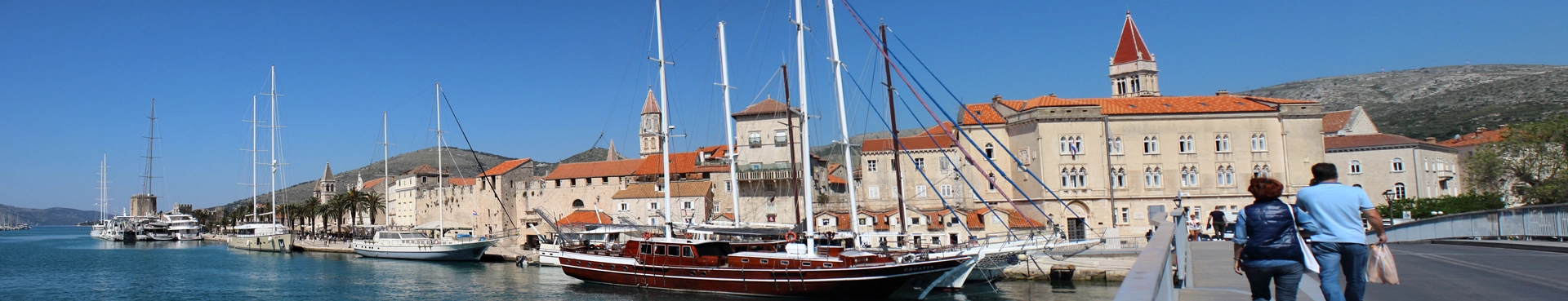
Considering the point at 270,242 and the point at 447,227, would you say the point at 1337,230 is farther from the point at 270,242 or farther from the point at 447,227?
the point at 270,242

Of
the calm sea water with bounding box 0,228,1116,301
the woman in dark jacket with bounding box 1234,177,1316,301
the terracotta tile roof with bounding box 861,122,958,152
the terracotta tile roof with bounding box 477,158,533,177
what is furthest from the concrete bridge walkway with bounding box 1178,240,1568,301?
the terracotta tile roof with bounding box 477,158,533,177

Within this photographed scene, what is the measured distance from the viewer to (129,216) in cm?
11238

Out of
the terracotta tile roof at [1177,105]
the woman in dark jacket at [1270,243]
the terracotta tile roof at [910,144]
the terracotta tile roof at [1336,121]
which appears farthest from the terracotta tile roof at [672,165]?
the terracotta tile roof at [1336,121]

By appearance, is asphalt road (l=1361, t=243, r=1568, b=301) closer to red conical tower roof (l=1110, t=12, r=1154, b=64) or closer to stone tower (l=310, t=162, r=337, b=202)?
red conical tower roof (l=1110, t=12, r=1154, b=64)

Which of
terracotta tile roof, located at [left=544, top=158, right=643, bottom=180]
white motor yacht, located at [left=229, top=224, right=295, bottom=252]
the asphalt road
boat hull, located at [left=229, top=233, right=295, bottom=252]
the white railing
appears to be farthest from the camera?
white motor yacht, located at [left=229, top=224, right=295, bottom=252]

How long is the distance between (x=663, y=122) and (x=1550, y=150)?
132 ft

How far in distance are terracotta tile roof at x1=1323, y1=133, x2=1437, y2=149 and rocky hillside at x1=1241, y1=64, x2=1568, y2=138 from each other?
4194 cm

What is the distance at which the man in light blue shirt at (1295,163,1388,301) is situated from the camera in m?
6.70

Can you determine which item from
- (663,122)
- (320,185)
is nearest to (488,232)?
(663,122)

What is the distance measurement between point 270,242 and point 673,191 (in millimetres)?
37680

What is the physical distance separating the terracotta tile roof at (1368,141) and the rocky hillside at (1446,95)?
→ 41.9m

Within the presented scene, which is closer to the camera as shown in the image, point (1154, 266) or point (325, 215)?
point (1154, 266)

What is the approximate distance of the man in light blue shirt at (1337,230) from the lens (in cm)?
670

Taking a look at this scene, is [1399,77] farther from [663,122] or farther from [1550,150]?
[663,122]
